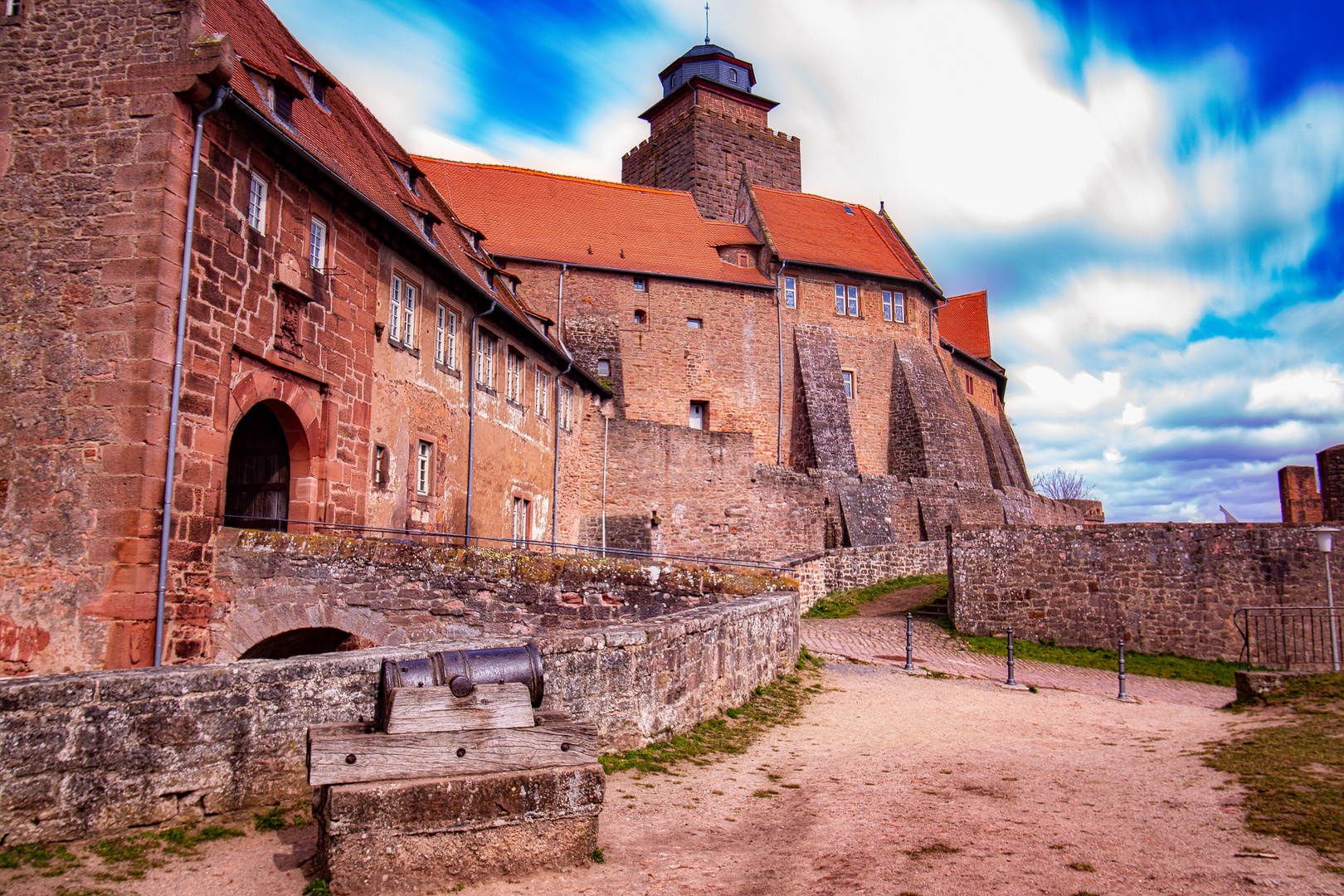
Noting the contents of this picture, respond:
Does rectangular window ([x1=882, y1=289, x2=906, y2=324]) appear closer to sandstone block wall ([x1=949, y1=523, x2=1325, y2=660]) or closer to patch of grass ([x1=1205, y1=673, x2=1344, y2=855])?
sandstone block wall ([x1=949, y1=523, x2=1325, y2=660])

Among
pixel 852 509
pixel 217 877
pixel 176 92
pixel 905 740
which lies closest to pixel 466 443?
pixel 176 92

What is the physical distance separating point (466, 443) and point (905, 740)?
463 inches

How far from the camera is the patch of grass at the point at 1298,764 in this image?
5.20m

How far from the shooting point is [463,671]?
4.93 meters

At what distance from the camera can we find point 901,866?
465 cm

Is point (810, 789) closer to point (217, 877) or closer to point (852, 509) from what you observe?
point (217, 877)

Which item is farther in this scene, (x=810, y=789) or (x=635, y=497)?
(x=635, y=497)

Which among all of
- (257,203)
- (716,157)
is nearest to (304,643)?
(257,203)

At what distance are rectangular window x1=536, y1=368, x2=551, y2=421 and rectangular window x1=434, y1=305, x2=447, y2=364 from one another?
235 inches

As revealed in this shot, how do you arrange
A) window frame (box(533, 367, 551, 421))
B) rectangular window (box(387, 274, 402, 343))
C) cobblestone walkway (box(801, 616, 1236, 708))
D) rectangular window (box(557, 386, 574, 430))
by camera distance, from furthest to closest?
rectangular window (box(557, 386, 574, 430)), window frame (box(533, 367, 551, 421)), rectangular window (box(387, 274, 402, 343)), cobblestone walkway (box(801, 616, 1236, 708))

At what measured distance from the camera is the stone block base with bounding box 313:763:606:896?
168 inches

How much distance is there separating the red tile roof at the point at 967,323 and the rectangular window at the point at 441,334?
3837 cm

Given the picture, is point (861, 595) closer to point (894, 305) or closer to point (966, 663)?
point (966, 663)

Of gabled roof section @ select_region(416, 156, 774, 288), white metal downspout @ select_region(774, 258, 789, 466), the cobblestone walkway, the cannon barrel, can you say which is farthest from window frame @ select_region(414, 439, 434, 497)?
white metal downspout @ select_region(774, 258, 789, 466)
